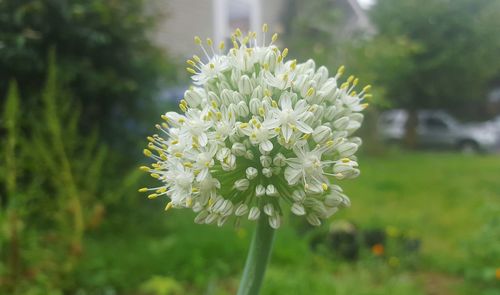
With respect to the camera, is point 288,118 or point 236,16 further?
point 236,16

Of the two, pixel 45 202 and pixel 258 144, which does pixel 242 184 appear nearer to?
pixel 258 144

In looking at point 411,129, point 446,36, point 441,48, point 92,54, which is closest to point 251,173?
point 92,54

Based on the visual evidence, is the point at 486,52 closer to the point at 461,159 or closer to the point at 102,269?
the point at 461,159

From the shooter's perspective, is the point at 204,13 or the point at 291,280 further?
the point at 204,13

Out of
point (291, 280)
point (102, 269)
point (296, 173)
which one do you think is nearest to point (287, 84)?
point (296, 173)

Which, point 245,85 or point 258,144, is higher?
point 245,85

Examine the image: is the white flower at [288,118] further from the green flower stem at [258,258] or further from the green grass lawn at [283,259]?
the green grass lawn at [283,259]
